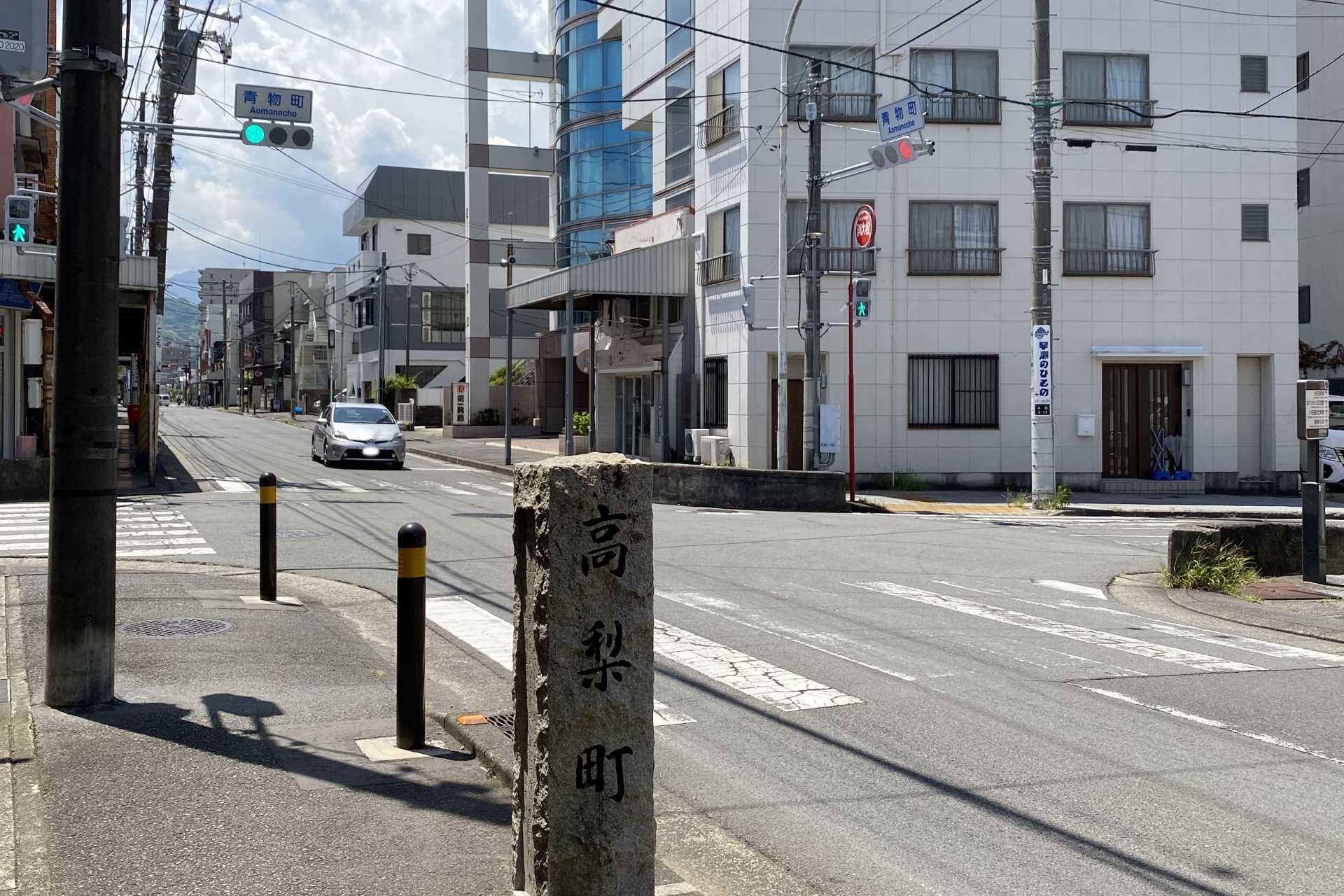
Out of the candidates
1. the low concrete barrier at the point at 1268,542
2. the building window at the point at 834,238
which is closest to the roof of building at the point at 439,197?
the building window at the point at 834,238

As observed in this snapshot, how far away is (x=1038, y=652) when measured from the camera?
900cm

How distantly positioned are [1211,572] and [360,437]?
23.3 m

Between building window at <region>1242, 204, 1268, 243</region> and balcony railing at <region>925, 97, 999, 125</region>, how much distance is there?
6.13 m

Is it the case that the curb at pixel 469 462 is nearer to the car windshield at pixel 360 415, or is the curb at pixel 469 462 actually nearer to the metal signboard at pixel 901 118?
the car windshield at pixel 360 415

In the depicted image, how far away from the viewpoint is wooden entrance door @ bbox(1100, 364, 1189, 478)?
92.4 ft

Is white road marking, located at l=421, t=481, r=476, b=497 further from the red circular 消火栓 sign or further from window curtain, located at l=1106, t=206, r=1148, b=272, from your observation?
window curtain, located at l=1106, t=206, r=1148, b=272

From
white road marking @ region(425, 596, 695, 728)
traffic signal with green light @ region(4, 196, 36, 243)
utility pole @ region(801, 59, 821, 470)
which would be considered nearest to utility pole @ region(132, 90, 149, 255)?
traffic signal with green light @ region(4, 196, 36, 243)

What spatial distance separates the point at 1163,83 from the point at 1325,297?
56.5 feet

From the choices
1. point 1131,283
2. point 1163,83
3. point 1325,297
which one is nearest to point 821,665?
point 1131,283

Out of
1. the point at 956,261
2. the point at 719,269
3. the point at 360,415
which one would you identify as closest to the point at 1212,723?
the point at 956,261

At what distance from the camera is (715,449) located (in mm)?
28766

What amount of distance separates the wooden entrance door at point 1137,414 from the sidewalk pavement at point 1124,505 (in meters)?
1.50

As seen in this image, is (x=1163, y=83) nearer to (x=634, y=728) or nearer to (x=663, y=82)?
(x=663, y=82)

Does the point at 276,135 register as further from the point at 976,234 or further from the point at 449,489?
the point at 976,234
